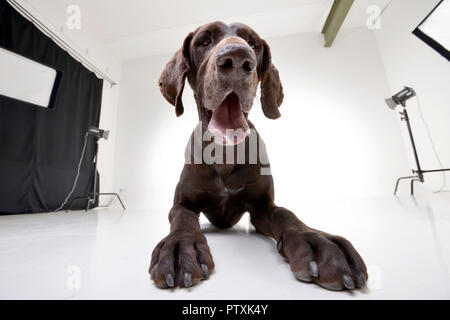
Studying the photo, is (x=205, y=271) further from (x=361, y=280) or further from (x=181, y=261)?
(x=361, y=280)

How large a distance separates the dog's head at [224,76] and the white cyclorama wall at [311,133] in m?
3.44

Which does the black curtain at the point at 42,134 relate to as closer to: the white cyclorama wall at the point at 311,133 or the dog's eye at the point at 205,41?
the white cyclorama wall at the point at 311,133

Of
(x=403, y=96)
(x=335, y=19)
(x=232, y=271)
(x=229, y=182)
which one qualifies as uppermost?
(x=335, y=19)

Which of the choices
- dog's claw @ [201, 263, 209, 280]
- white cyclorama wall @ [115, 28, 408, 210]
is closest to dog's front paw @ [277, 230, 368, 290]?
dog's claw @ [201, 263, 209, 280]

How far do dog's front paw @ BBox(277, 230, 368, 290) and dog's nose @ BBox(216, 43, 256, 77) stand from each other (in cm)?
58

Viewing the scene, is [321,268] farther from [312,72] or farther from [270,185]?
[312,72]

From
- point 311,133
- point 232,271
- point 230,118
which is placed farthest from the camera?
point 311,133

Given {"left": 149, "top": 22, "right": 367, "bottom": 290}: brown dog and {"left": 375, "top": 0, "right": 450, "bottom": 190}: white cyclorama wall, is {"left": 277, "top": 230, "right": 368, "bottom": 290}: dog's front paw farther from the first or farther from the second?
{"left": 375, "top": 0, "right": 450, "bottom": 190}: white cyclorama wall

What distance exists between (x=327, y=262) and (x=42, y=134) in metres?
4.55

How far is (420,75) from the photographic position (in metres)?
3.82

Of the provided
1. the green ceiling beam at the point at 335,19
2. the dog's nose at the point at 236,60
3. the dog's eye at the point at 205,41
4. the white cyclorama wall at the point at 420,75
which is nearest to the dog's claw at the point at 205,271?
the dog's nose at the point at 236,60

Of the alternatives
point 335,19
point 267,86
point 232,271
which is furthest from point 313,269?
point 335,19

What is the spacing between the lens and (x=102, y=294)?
457 mm

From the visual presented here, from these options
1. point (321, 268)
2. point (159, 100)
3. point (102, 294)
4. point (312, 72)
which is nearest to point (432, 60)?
point (312, 72)
